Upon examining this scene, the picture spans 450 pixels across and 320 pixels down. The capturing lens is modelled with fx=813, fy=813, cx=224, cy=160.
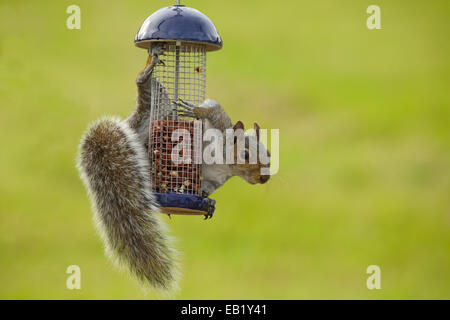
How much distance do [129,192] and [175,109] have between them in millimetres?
439

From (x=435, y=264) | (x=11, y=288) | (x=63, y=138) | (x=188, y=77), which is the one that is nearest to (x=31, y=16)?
(x=63, y=138)

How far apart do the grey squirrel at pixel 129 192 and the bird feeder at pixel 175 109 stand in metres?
0.07

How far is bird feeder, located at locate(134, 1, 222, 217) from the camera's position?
3.48 m

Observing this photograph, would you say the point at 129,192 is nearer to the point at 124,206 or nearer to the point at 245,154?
the point at 124,206

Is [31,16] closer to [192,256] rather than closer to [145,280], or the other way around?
[192,256]

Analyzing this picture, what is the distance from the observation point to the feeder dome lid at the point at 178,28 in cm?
343

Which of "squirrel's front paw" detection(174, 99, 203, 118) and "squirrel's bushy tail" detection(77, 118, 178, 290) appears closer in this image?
"squirrel's front paw" detection(174, 99, 203, 118)

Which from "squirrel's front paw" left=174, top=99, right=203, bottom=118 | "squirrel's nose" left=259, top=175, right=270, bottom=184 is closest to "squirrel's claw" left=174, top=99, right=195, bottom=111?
"squirrel's front paw" left=174, top=99, right=203, bottom=118

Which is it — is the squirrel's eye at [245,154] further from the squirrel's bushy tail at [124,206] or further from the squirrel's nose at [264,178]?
the squirrel's bushy tail at [124,206]

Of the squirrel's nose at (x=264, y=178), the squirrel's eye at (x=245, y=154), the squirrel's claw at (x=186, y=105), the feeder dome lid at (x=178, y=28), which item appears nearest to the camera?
the feeder dome lid at (x=178, y=28)

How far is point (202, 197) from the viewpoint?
3629 mm

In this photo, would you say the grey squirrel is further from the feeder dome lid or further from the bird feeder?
the feeder dome lid

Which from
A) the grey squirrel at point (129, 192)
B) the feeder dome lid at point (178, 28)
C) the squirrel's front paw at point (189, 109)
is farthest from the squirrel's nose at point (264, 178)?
the feeder dome lid at point (178, 28)

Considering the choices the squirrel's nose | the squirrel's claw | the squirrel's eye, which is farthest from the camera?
the squirrel's nose
